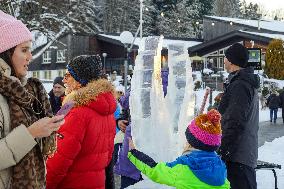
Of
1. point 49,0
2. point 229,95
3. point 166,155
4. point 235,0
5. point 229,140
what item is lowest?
point 166,155

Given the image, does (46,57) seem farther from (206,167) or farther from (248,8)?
(248,8)

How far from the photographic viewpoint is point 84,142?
3.47 m

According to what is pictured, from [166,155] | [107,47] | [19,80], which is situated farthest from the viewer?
[107,47]

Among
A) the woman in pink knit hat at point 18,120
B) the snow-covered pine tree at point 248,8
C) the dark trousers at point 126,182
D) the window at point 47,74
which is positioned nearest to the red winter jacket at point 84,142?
the woman in pink knit hat at point 18,120

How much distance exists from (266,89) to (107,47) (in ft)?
70.8

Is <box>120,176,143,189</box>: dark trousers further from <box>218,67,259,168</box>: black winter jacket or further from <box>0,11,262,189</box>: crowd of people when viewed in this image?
<box>218,67,259,168</box>: black winter jacket

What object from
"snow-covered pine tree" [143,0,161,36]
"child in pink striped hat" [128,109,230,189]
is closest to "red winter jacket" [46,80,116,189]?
"child in pink striped hat" [128,109,230,189]

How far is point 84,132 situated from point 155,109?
267cm

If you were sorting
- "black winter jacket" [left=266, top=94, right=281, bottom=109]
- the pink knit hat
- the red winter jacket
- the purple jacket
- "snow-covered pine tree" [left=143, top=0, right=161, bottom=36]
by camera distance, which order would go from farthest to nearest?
"snow-covered pine tree" [left=143, top=0, right=161, bottom=36], "black winter jacket" [left=266, top=94, right=281, bottom=109], the purple jacket, the red winter jacket, the pink knit hat

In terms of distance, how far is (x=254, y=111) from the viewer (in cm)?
477

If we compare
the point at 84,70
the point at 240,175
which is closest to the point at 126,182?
the point at 240,175

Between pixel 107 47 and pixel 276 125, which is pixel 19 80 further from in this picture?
pixel 107 47

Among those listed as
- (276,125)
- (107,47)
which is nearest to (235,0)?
(107,47)

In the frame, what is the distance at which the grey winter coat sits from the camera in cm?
222
